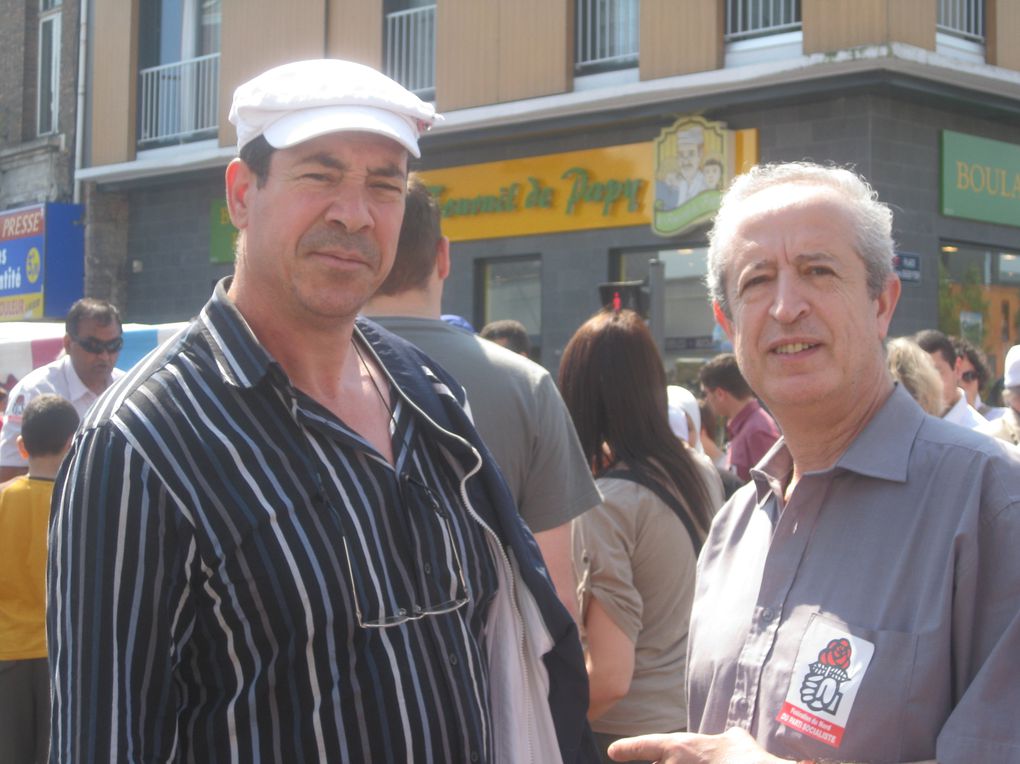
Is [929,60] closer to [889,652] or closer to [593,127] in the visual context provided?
[593,127]

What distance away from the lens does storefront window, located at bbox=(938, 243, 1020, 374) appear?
12453mm

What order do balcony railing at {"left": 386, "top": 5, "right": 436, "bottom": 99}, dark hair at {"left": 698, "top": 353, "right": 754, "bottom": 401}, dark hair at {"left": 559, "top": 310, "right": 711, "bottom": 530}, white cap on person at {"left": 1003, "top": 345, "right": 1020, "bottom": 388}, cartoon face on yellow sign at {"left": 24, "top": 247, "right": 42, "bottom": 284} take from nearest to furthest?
dark hair at {"left": 559, "top": 310, "right": 711, "bottom": 530}, white cap on person at {"left": 1003, "top": 345, "right": 1020, "bottom": 388}, dark hair at {"left": 698, "top": 353, "right": 754, "bottom": 401}, balcony railing at {"left": 386, "top": 5, "right": 436, "bottom": 99}, cartoon face on yellow sign at {"left": 24, "top": 247, "right": 42, "bottom": 284}

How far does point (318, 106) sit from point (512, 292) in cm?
1244

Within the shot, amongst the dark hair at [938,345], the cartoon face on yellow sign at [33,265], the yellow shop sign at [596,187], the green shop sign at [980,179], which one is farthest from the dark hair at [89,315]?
the cartoon face on yellow sign at [33,265]

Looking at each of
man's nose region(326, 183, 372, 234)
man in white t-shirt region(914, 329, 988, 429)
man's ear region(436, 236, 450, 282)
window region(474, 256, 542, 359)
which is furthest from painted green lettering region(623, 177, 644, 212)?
man's nose region(326, 183, 372, 234)

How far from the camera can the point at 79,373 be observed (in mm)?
6336

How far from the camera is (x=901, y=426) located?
2127 mm

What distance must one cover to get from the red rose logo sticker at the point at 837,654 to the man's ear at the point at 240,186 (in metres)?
1.22

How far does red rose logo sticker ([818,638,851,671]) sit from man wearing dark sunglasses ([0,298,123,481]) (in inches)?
196

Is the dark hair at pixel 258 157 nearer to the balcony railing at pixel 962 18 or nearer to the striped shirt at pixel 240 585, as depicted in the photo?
the striped shirt at pixel 240 585

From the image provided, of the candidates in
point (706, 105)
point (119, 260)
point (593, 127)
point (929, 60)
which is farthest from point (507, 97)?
point (119, 260)

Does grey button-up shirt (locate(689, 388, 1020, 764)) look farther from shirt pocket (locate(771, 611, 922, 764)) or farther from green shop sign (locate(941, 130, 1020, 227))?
green shop sign (locate(941, 130, 1020, 227))

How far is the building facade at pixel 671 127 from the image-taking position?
11.9 m

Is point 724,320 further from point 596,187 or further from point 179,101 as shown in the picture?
point 179,101
